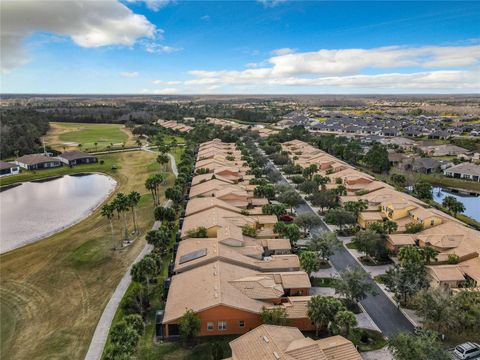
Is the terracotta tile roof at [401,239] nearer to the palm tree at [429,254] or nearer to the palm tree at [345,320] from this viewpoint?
the palm tree at [429,254]

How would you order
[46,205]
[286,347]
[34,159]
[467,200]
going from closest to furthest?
[286,347], [46,205], [467,200], [34,159]

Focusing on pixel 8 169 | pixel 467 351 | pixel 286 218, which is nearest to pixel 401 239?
pixel 286 218

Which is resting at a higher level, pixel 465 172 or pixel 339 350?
pixel 339 350

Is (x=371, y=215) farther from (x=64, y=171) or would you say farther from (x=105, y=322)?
(x=64, y=171)

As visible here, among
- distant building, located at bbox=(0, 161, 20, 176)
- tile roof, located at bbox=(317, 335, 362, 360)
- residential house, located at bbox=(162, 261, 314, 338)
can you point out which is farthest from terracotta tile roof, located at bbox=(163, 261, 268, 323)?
distant building, located at bbox=(0, 161, 20, 176)

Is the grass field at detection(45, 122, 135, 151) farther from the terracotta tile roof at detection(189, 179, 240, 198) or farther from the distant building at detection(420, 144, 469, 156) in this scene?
the distant building at detection(420, 144, 469, 156)

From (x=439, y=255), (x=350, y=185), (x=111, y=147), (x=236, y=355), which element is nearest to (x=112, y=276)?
(x=236, y=355)

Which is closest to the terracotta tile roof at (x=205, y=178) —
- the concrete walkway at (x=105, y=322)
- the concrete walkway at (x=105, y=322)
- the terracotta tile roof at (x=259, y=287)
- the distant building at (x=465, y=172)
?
the concrete walkway at (x=105, y=322)
